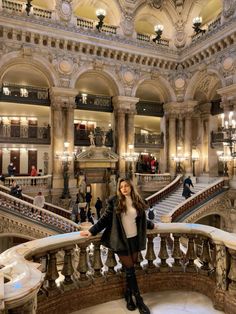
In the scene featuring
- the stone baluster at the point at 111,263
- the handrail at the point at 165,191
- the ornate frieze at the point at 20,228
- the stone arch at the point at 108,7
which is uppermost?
the stone arch at the point at 108,7

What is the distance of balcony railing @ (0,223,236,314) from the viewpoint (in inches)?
116

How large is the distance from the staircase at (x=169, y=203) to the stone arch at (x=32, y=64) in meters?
9.85

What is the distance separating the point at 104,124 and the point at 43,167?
653 cm

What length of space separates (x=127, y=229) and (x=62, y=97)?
1449 cm

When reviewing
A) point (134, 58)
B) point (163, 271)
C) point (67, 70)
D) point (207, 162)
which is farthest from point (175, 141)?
point (163, 271)

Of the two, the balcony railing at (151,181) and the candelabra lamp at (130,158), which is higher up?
the candelabra lamp at (130,158)

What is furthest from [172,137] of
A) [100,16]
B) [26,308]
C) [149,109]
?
[26,308]

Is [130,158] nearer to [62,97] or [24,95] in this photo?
[62,97]

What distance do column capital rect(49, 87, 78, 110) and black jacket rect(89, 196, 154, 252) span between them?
46.3ft

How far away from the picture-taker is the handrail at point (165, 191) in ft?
54.6

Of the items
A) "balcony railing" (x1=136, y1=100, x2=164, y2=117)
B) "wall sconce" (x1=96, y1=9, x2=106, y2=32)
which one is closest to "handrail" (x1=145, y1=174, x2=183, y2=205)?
"balcony railing" (x1=136, y1=100, x2=164, y2=117)

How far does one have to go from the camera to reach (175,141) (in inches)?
784

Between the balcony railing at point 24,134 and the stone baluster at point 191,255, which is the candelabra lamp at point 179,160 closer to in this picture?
the balcony railing at point 24,134

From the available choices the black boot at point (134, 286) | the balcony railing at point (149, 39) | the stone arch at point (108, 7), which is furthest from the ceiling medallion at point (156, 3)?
the black boot at point (134, 286)
